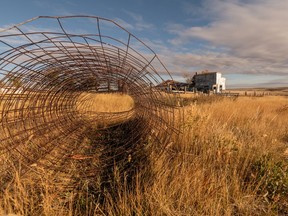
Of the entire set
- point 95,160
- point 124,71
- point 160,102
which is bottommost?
point 95,160

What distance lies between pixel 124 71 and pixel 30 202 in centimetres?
189

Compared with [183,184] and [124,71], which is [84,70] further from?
[183,184]

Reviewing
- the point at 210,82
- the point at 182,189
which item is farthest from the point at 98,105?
the point at 210,82

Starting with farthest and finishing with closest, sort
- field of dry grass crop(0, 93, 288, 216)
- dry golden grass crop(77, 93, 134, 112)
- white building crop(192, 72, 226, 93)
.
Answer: white building crop(192, 72, 226, 93) < dry golden grass crop(77, 93, 134, 112) < field of dry grass crop(0, 93, 288, 216)

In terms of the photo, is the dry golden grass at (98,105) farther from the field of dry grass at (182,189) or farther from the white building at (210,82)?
the white building at (210,82)

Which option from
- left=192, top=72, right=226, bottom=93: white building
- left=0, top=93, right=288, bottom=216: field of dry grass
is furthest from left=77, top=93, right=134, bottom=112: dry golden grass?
left=192, top=72, right=226, bottom=93: white building

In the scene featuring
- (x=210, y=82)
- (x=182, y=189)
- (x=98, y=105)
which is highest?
A: (x=210, y=82)

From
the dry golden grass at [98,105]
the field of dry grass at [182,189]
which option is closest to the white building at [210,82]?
the dry golden grass at [98,105]

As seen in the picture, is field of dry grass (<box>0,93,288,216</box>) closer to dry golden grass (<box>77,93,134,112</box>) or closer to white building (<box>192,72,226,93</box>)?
dry golden grass (<box>77,93,134,112</box>)

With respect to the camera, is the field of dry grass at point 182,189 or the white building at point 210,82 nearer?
the field of dry grass at point 182,189

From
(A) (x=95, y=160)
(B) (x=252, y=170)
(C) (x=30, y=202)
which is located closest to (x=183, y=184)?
(B) (x=252, y=170)

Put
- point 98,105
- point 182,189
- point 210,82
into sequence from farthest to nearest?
point 210,82 → point 98,105 → point 182,189

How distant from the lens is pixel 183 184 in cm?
204

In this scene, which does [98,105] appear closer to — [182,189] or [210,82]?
[182,189]
